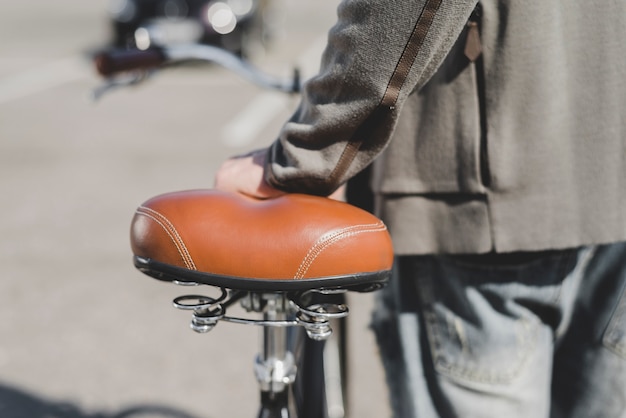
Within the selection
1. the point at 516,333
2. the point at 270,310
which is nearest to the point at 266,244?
the point at 270,310

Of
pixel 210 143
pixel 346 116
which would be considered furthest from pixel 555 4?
pixel 210 143

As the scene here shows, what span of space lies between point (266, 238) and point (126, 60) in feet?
3.07

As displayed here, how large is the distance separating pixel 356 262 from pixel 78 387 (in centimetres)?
223

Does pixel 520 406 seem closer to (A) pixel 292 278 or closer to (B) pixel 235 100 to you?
(A) pixel 292 278

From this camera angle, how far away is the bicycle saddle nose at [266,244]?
1.26 meters

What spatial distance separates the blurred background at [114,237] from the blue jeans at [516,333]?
1.18 ft

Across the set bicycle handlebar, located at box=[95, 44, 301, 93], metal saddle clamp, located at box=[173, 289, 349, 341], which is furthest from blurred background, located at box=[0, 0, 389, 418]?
metal saddle clamp, located at box=[173, 289, 349, 341]

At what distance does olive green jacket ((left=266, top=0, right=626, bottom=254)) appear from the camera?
4.22 ft

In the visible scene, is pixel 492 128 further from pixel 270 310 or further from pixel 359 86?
pixel 270 310

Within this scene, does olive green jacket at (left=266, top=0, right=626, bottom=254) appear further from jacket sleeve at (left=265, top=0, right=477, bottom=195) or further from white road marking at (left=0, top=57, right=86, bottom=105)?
white road marking at (left=0, top=57, right=86, bottom=105)

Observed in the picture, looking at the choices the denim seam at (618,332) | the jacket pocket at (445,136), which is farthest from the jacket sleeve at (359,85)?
the denim seam at (618,332)

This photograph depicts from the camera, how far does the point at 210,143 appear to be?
6984 millimetres

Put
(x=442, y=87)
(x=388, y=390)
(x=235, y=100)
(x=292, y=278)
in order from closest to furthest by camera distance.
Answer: (x=292, y=278)
(x=442, y=87)
(x=388, y=390)
(x=235, y=100)

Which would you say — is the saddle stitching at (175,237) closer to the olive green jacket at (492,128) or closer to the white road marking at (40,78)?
the olive green jacket at (492,128)
